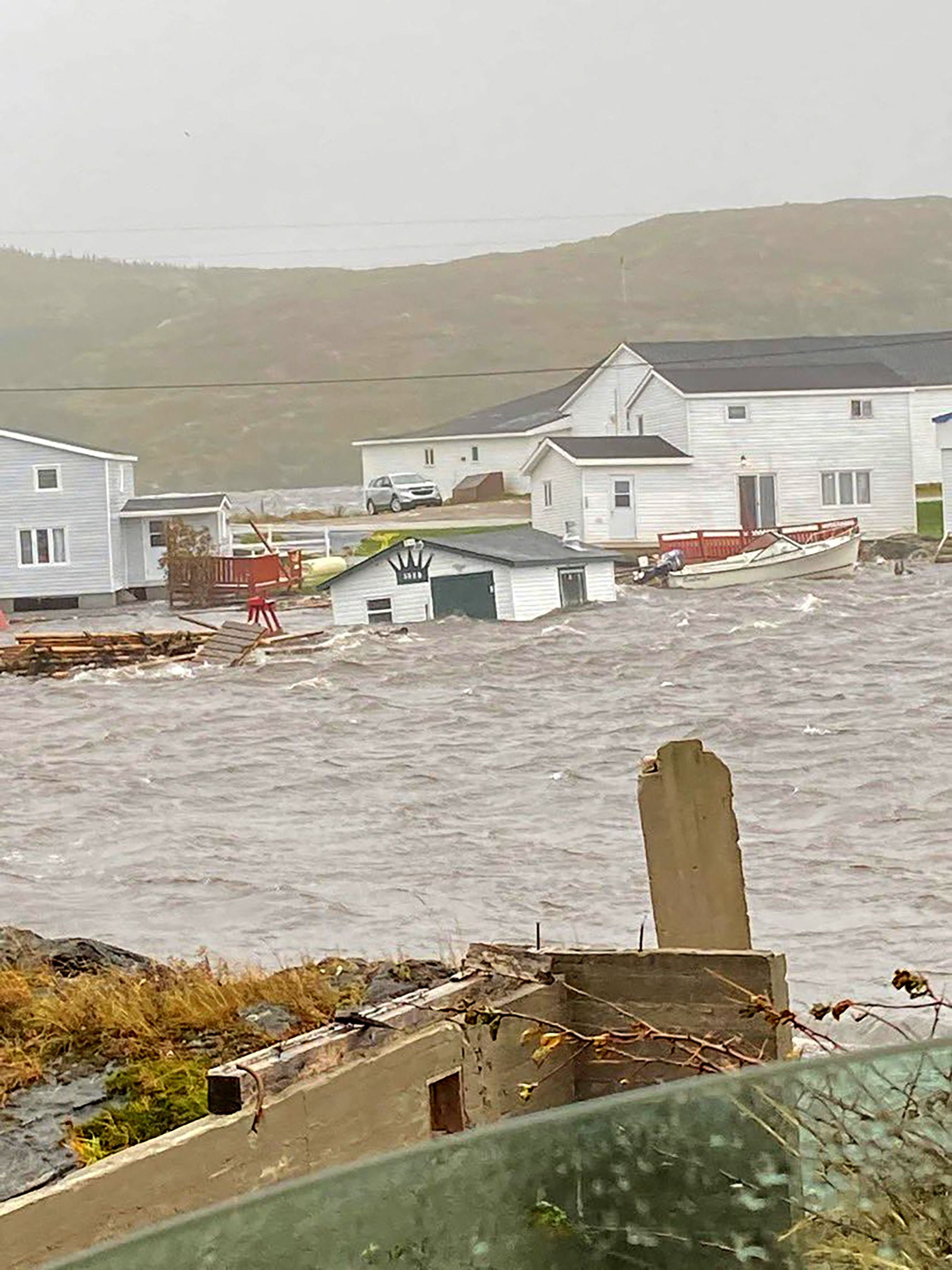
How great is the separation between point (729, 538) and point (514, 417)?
210 inches

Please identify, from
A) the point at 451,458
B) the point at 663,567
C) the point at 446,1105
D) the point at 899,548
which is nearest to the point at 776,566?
the point at 663,567

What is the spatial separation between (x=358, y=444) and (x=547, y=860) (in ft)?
44.0

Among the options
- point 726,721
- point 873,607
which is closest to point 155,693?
point 726,721

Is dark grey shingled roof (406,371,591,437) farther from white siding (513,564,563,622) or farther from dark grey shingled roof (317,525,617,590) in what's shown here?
white siding (513,564,563,622)

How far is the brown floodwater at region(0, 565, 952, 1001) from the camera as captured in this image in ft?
43.4

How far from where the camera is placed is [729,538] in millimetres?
25062

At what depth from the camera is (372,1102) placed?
3.37 metres

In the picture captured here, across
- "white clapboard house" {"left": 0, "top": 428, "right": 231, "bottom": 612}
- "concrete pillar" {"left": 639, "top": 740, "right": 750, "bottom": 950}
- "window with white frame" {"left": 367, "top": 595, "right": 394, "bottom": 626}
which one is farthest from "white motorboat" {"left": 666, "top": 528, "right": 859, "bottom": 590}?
"concrete pillar" {"left": 639, "top": 740, "right": 750, "bottom": 950}

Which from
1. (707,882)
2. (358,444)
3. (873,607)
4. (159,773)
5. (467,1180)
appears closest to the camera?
(467,1180)

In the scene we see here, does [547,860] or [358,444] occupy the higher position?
[358,444]

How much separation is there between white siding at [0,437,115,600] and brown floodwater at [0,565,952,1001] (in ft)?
2.39

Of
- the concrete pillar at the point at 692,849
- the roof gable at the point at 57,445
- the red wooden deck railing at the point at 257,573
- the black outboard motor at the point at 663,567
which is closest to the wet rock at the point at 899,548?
the black outboard motor at the point at 663,567

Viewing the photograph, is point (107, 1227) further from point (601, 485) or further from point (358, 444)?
point (358, 444)

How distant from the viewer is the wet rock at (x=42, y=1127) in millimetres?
2998
